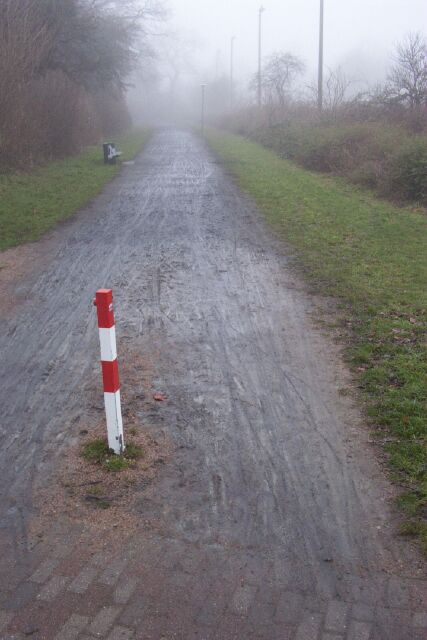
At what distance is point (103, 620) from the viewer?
3.11 meters

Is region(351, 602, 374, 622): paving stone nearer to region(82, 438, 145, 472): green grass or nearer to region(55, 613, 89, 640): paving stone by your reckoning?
region(55, 613, 89, 640): paving stone

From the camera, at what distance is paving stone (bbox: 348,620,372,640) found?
2.99m

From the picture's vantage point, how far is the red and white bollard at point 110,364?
4.12 m

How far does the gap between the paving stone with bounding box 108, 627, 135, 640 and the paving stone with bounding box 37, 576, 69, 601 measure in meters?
0.40

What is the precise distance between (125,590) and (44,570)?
0.48 meters

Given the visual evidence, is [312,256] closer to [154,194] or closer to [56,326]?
[56,326]

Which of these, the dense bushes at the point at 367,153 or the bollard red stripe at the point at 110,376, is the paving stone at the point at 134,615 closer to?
the bollard red stripe at the point at 110,376

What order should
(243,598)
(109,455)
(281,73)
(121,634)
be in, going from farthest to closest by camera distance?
1. (281,73)
2. (109,455)
3. (243,598)
4. (121,634)

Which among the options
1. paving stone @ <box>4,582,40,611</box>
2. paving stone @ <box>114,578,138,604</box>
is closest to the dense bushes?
paving stone @ <box>114,578,138,604</box>

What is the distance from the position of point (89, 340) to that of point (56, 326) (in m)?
0.67

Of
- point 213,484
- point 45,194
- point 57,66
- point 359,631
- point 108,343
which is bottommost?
point 359,631

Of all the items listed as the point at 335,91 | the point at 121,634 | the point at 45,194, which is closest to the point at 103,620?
the point at 121,634

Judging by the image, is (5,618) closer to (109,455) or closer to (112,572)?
(112,572)

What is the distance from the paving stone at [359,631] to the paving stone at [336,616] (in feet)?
0.12
